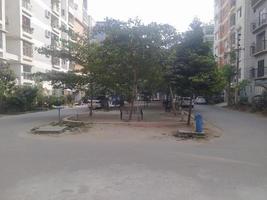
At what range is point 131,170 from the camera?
9.71 metres

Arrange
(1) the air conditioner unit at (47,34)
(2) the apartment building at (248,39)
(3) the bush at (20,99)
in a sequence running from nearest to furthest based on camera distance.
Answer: (3) the bush at (20,99) < (2) the apartment building at (248,39) < (1) the air conditioner unit at (47,34)

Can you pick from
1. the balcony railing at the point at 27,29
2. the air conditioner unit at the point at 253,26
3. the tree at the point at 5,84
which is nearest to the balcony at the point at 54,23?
the balcony railing at the point at 27,29

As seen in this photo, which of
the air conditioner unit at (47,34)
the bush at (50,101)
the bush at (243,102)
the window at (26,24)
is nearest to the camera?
the bush at (243,102)

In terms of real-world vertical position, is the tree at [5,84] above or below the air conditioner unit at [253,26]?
below

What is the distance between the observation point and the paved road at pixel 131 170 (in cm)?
762

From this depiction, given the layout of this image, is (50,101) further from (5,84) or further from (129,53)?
(129,53)

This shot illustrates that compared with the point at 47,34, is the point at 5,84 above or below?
below

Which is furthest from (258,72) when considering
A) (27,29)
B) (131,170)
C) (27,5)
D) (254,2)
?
(131,170)

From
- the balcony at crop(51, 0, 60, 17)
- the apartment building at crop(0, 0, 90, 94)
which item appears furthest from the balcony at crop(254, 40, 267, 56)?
the balcony at crop(51, 0, 60, 17)

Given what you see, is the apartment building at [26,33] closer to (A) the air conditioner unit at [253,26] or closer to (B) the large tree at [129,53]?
(B) the large tree at [129,53]

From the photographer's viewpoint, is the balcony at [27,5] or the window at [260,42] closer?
the window at [260,42]

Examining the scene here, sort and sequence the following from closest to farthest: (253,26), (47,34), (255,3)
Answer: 1. (255,3)
2. (253,26)
3. (47,34)

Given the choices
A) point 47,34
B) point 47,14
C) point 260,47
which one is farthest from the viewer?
point 47,14

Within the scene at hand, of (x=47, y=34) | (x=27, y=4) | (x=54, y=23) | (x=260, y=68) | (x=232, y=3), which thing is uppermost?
(x=232, y=3)
